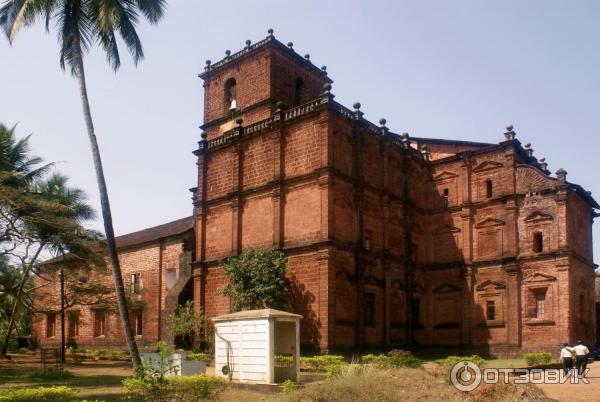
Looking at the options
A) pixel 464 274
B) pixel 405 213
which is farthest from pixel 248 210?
pixel 464 274

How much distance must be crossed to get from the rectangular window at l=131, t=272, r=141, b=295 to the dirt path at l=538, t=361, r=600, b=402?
86.1 ft

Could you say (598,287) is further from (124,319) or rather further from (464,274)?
(124,319)

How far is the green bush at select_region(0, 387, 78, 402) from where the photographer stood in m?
11.8

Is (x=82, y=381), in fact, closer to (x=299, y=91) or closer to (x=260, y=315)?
(x=260, y=315)

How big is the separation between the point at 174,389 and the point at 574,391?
33.1ft

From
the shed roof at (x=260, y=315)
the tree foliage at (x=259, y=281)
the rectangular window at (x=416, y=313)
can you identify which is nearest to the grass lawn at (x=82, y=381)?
the shed roof at (x=260, y=315)

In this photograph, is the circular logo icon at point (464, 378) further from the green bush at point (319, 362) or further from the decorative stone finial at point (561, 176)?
the decorative stone finial at point (561, 176)

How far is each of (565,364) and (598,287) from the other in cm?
2570

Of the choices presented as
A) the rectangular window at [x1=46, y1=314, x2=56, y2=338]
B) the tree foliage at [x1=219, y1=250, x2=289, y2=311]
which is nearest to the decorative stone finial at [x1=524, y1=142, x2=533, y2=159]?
the tree foliage at [x1=219, y1=250, x2=289, y2=311]

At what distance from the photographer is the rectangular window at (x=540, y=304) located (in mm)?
30141

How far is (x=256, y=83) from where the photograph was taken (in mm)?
33875

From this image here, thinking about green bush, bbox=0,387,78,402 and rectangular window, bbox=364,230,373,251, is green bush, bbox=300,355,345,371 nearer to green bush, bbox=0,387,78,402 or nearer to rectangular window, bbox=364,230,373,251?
rectangular window, bbox=364,230,373,251

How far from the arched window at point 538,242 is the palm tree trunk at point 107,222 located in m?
20.8

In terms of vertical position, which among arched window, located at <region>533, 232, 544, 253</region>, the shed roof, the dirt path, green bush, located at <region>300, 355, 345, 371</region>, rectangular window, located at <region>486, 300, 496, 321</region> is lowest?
green bush, located at <region>300, 355, 345, 371</region>
